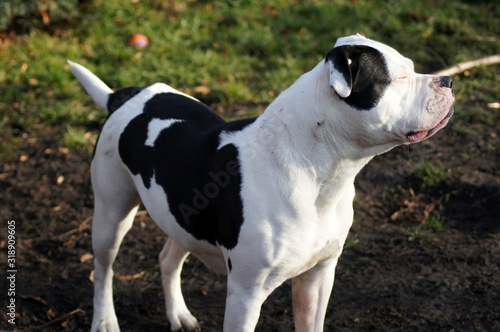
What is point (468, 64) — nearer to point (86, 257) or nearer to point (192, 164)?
point (86, 257)

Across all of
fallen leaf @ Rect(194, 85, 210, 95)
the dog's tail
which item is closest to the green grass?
fallen leaf @ Rect(194, 85, 210, 95)

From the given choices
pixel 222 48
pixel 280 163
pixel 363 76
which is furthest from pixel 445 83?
pixel 222 48

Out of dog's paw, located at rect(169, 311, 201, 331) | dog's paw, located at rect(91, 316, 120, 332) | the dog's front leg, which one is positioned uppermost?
the dog's front leg

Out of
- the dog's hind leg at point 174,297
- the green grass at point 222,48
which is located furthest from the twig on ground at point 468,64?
the dog's hind leg at point 174,297

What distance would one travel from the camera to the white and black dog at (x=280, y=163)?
8.08 feet

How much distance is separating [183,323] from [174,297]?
0.56ft

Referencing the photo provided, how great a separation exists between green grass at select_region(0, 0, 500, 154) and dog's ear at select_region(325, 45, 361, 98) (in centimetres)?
368

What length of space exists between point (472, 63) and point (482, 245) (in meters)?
3.03

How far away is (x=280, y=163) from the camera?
2.60 meters

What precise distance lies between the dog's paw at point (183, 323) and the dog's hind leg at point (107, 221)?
0.34m

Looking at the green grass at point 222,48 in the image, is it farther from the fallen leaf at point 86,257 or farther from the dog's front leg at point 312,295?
the dog's front leg at point 312,295

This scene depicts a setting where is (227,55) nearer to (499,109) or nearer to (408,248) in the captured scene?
(499,109)

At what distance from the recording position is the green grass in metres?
6.39

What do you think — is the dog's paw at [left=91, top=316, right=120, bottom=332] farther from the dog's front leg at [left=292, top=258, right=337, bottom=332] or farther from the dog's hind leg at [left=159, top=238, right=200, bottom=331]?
the dog's front leg at [left=292, top=258, right=337, bottom=332]
